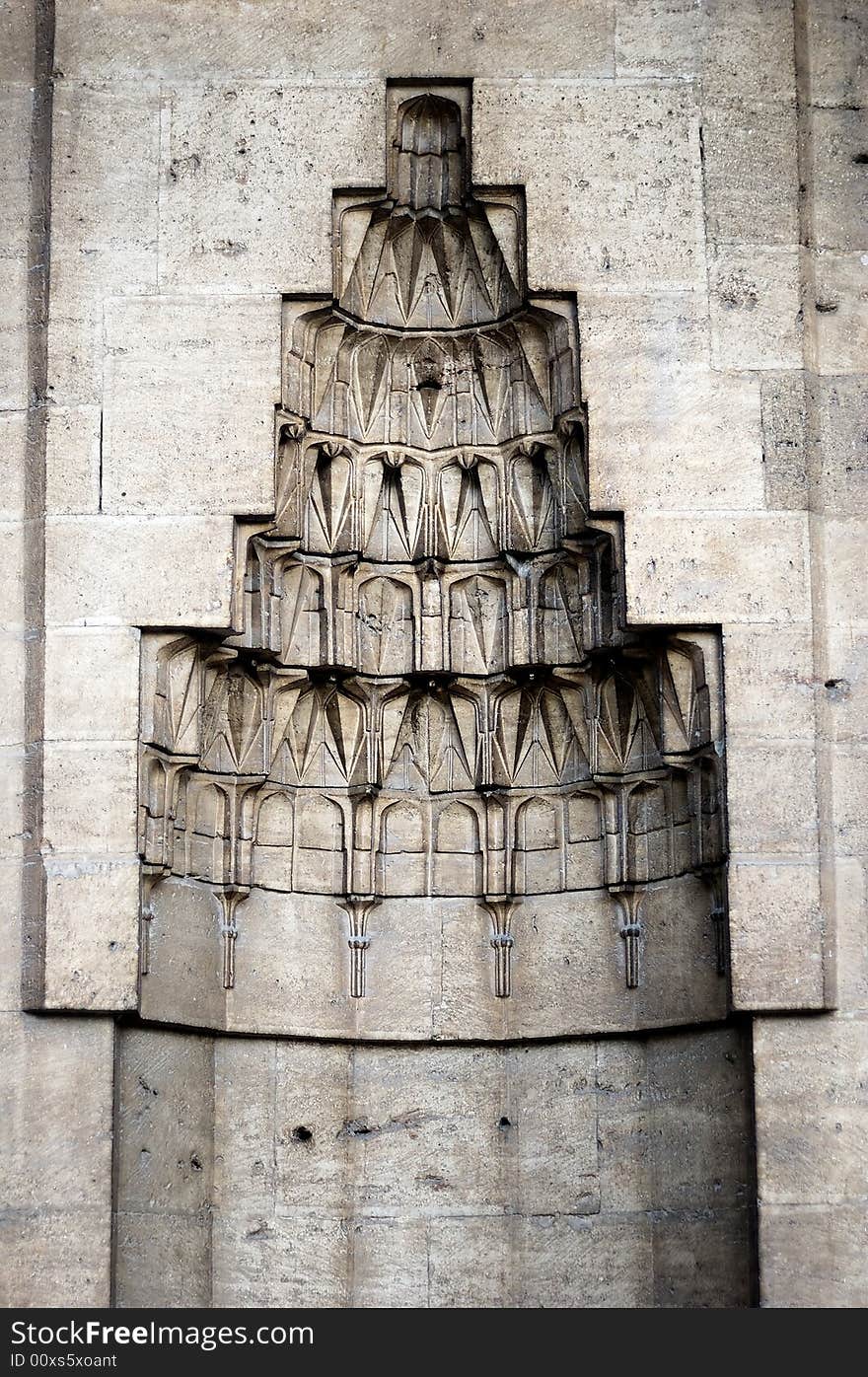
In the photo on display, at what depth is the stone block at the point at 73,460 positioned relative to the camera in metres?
9.97

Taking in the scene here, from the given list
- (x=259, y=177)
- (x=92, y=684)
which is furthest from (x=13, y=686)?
(x=259, y=177)

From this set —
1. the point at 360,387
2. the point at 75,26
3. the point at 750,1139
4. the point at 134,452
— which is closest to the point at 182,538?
the point at 134,452

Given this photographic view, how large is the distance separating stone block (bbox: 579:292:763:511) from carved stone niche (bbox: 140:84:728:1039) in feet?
0.71

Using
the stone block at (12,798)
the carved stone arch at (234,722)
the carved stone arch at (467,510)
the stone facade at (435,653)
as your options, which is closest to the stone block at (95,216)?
the stone facade at (435,653)

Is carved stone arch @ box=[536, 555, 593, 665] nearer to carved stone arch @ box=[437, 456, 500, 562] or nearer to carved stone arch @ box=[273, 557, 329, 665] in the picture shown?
carved stone arch @ box=[437, 456, 500, 562]

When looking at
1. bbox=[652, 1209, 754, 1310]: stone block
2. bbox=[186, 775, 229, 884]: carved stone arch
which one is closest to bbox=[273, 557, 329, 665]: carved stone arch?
bbox=[186, 775, 229, 884]: carved stone arch

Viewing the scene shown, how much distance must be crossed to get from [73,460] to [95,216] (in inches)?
47.7

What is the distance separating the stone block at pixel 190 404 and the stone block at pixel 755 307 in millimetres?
2094

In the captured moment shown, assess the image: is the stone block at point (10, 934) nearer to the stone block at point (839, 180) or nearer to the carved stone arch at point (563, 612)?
the carved stone arch at point (563, 612)

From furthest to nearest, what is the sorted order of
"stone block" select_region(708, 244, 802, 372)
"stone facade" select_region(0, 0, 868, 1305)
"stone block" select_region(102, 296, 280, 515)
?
1. "stone block" select_region(708, 244, 802, 372)
2. "stone block" select_region(102, 296, 280, 515)
3. "stone facade" select_region(0, 0, 868, 1305)

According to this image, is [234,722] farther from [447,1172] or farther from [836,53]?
[836,53]

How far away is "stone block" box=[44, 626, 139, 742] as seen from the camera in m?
9.77

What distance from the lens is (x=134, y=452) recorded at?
1001 centimetres

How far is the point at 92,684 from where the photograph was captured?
9.81 metres
